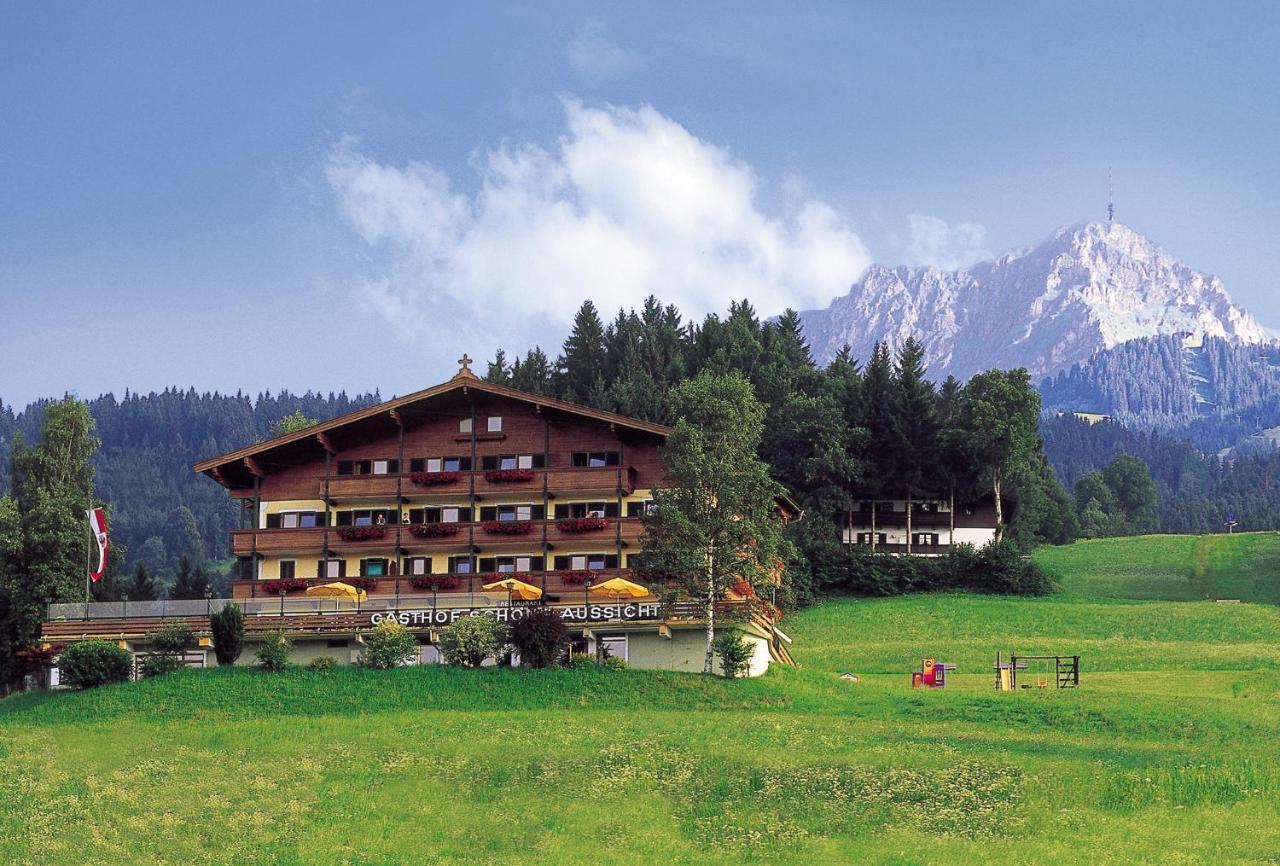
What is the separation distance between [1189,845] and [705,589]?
2665 centimetres

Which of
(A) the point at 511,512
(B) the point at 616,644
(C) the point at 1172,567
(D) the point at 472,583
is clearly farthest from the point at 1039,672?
(C) the point at 1172,567

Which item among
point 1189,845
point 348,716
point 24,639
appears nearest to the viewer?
point 1189,845

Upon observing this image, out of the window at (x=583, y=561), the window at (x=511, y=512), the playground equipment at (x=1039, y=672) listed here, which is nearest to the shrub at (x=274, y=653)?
the window at (x=583, y=561)

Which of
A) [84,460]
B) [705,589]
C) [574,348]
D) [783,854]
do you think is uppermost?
[574,348]

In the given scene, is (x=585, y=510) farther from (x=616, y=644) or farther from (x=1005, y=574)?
(x=1005, y=574)

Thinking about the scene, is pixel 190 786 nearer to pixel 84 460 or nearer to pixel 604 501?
pixel 604 501

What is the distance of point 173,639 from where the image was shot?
2143 inches

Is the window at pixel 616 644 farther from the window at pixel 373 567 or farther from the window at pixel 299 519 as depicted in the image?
the window at pixel 299 519

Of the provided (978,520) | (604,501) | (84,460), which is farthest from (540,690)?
(978,520)

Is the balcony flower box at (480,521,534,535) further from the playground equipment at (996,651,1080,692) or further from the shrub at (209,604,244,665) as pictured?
the playground equipment at (996,651,1080,692)

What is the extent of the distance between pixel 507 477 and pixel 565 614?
13050 millimetres

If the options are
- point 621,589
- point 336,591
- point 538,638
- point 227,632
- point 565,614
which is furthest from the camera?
point 336,591

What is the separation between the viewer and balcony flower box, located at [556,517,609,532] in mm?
67250

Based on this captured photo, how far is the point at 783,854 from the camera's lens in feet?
99.8
